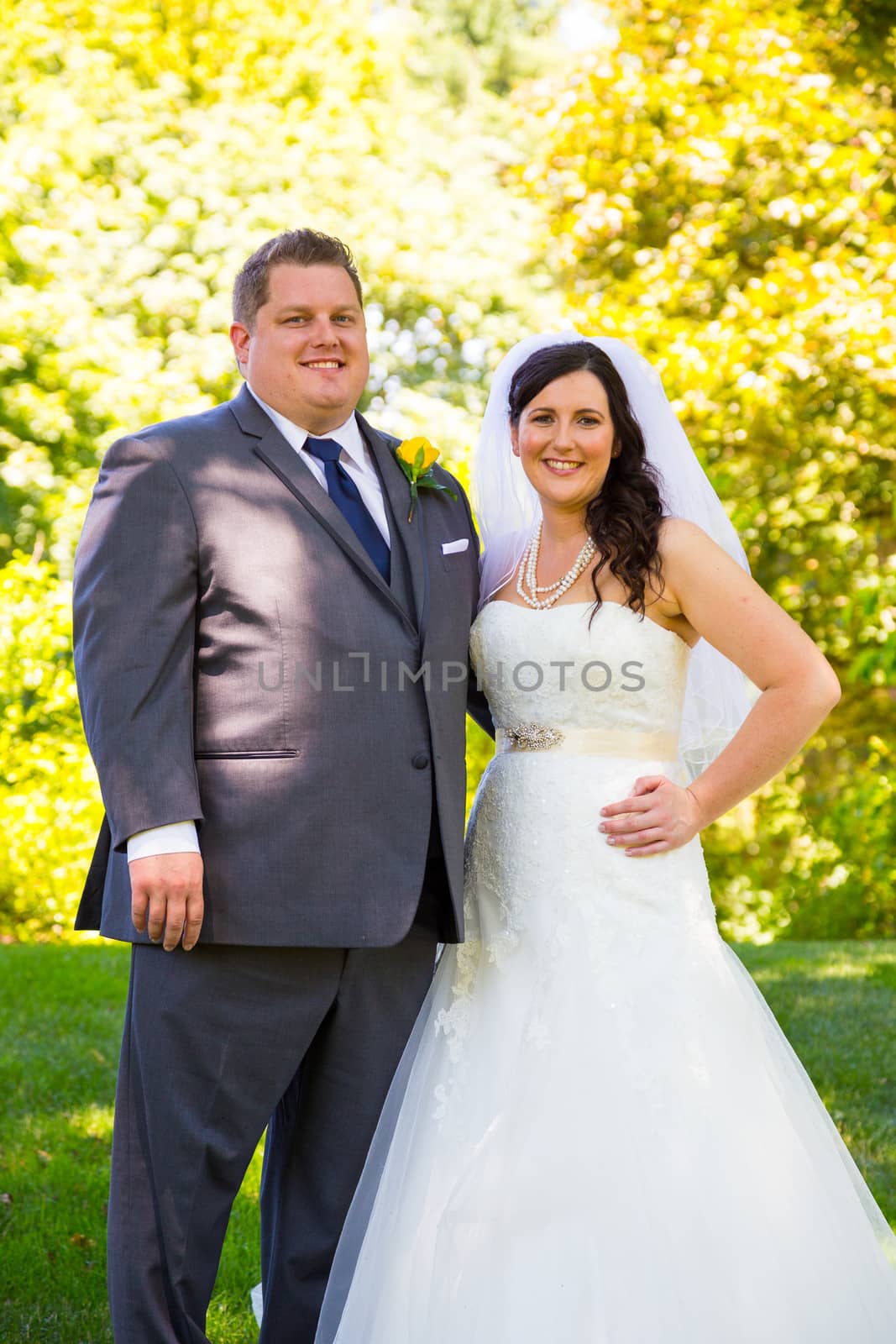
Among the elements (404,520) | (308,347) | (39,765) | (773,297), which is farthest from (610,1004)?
(773,297)

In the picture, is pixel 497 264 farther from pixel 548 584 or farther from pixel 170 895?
pixel 170 895

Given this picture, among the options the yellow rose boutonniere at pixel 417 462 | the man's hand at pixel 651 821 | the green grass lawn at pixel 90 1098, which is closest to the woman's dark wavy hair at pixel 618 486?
the yellow rose boutonniere at pixel 417 462

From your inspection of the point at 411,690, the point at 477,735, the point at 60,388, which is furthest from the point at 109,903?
the point at 60,388

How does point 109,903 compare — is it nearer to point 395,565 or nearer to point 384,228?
point 395,565

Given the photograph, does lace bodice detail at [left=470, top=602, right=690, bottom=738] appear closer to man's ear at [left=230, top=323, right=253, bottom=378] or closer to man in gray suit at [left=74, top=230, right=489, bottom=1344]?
man in gray suit at [left=74, top=230, right=489, bottom=1344]

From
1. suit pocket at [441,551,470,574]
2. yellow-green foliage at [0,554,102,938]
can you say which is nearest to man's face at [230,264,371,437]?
suit pocket at [441,551,470,574]

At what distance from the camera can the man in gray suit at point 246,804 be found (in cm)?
231

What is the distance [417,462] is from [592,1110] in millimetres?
1341

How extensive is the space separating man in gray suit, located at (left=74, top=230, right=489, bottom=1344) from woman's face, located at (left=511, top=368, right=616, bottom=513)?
426mm

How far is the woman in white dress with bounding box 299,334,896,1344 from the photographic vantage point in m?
2.21

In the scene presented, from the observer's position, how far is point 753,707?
101 inches

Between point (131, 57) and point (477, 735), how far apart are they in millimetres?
6578

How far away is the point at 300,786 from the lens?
2.39 m

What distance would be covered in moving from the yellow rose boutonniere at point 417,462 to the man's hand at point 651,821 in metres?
0.77
